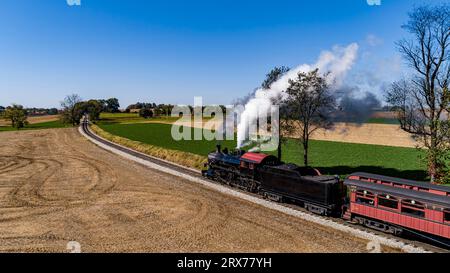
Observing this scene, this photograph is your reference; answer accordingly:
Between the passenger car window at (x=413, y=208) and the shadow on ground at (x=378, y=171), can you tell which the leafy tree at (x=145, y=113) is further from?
the passenger car window at (x=413, y=208)

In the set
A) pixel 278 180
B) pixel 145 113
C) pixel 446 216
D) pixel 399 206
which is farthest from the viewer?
pixel 145 113

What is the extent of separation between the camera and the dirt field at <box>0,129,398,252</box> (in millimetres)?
15852

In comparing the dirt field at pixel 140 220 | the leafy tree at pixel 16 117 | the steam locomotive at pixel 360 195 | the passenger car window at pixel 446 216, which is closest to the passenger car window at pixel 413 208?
the steam locomotive at pixel 360 195

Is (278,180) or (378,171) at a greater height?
(278,180)

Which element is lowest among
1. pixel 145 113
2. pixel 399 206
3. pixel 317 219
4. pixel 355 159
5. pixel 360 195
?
pixel 317 219

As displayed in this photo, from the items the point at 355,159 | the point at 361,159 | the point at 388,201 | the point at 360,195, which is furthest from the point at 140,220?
the point at 361,159

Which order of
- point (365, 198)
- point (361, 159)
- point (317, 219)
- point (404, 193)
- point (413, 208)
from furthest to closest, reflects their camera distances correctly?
1. point (361, 159)
2. point (317, 219)
3. point (365, 198)
4. point (404, 193)
5. point (413, 208)

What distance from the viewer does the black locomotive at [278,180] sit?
63.9ft

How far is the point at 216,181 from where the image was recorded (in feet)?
98.5

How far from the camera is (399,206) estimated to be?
1581 cm

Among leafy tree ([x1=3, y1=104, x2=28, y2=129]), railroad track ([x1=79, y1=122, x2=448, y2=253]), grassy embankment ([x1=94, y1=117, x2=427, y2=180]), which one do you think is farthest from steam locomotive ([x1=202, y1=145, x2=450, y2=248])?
leafy tree ([x1=3, y1=104, x2=28, y2=129])

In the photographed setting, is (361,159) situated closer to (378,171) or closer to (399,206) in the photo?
(378,171)

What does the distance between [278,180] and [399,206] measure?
8345mm
